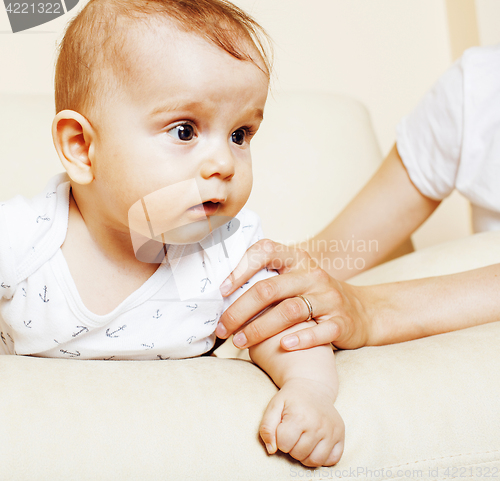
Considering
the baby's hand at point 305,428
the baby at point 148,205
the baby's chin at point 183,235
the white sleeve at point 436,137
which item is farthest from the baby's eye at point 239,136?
the white sleeve at point 436,137

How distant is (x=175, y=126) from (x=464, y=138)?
774mm

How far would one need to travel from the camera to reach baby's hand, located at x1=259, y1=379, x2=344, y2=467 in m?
0.49

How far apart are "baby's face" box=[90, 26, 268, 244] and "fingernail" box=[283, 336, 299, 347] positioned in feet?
0.63

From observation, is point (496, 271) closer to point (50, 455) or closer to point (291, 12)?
point (50, 455)

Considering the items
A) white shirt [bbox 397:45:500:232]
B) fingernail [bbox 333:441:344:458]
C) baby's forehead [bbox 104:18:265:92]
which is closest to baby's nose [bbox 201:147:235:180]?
baby's forehead [bbox 104:18:265:92]

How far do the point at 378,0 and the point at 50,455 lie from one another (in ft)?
5.96

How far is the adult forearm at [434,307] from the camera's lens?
755 mm

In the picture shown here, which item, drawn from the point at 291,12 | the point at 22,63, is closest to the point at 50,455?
the point at 22,63

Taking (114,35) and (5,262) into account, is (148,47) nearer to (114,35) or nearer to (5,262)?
(114,35)

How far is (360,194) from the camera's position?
3.92 feet

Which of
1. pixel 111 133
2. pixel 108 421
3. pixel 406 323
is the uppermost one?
pixel 111 133

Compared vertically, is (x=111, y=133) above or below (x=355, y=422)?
above

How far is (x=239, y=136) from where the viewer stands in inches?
25.3

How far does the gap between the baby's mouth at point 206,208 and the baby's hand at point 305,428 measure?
0.78 ft
